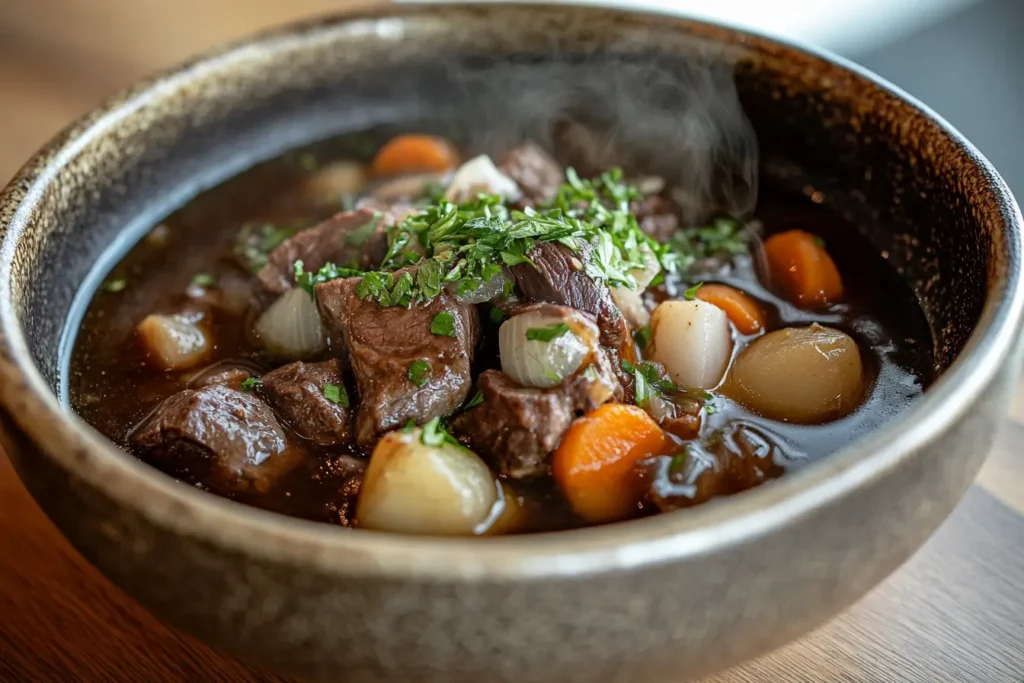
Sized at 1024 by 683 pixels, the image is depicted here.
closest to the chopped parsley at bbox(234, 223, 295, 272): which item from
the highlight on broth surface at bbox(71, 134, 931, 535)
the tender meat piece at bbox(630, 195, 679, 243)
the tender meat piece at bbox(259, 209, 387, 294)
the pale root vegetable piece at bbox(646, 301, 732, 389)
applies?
the highlight on broth surface at bbox(71, 134, 931, 535)

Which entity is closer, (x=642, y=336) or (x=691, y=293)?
(x=642, y=336)

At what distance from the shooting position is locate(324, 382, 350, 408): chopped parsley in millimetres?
2088

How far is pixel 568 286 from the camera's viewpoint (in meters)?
2.05

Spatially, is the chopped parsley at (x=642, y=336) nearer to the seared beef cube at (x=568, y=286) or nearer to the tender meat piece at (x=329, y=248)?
the seared beef cube at (x=568, y=286)

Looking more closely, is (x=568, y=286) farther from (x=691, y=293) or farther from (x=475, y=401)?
(x=691, y=293)

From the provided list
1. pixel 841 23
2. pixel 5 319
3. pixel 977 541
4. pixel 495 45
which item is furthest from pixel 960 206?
pixel 841 23

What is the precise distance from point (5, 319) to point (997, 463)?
6.93 feet

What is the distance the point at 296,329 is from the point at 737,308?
1.06 meters

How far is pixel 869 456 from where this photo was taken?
1.37 meters

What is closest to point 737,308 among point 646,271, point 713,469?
point 646,271

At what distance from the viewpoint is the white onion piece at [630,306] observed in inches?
89.0

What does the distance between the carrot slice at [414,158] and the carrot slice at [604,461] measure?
4.42 feet

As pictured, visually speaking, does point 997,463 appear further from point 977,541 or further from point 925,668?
point 925,668

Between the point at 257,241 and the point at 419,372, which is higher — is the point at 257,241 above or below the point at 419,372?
below
